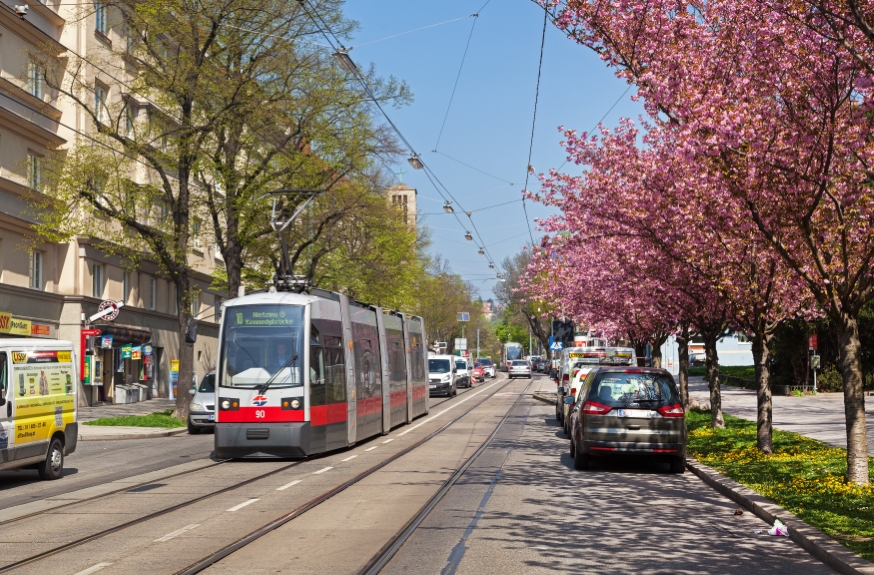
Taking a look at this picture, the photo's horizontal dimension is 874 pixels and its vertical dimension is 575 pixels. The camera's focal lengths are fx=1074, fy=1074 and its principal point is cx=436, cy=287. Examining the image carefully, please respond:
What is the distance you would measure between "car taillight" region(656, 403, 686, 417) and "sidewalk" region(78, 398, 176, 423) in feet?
70.0

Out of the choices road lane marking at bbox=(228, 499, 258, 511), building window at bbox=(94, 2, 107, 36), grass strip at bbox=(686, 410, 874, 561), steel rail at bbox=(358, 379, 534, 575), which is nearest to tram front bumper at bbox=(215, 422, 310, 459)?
steel rail at bbox=(358, 379, 534, 575)

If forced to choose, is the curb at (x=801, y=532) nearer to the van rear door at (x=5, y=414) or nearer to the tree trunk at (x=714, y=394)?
the tree trunk at (x=714, y=394)

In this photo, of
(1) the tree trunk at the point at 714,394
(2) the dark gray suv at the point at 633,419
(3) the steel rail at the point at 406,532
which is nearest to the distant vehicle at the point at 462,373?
(1) the tree trunk at the point at 714,394

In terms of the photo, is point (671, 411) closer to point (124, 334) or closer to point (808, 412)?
point (808, 412)

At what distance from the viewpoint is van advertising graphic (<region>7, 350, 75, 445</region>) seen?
16.2 metres

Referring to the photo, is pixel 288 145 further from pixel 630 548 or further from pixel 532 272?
pixel 630 548

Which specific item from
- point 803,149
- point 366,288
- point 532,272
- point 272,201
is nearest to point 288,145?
point 272,201

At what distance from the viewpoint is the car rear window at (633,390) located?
57.5 feet

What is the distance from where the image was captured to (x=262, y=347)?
63.5ft

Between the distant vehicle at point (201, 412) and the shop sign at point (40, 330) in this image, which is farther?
the shop sign at point (40, 330)

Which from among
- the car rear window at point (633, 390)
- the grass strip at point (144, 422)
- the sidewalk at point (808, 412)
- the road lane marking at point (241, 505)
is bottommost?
the road lane marking at point (241, 505)

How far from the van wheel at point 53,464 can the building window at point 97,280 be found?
964 inches

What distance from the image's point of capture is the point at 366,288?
4400 cm

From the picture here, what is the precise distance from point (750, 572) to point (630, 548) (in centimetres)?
139
